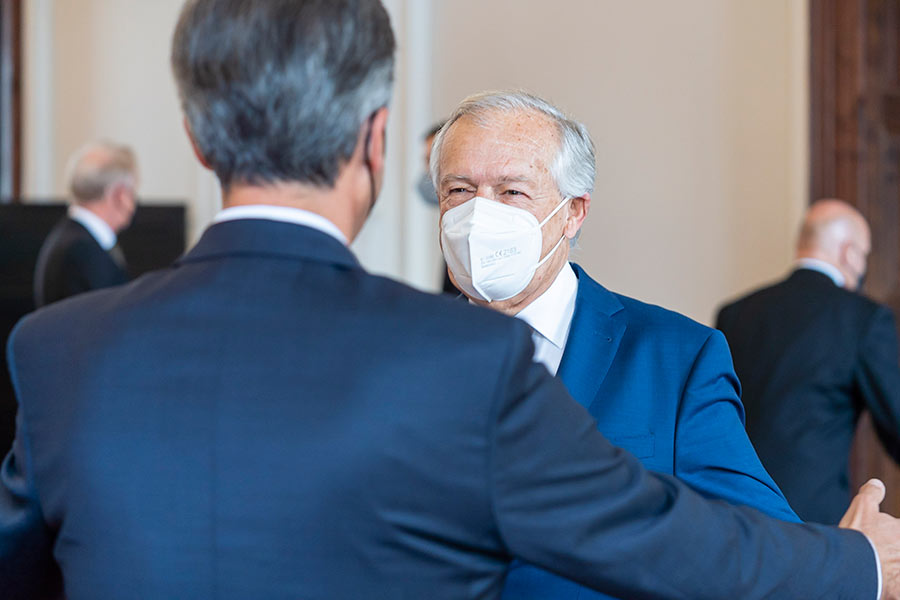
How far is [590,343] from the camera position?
5.89 ft

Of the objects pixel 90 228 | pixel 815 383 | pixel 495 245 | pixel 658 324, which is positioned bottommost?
pixel 815 383

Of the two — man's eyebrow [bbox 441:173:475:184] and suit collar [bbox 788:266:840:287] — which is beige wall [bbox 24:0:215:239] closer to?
suit collar [bbox 788:266:840:287]

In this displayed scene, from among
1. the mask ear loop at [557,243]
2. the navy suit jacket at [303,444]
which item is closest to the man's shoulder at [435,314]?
the navy suit jacket at [303,444]

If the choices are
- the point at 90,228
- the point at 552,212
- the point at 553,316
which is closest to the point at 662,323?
the point at 553,316

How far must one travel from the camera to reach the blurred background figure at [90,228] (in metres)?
4.71

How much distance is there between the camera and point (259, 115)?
1051mm

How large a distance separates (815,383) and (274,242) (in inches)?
107

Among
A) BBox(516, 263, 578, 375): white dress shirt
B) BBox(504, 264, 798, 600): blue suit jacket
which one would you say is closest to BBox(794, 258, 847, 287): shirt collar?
BBox(516, 263, 578, 375): white dress shirt

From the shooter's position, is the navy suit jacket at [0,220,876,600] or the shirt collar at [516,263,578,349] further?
the shirt collar at [516,263,578,349]

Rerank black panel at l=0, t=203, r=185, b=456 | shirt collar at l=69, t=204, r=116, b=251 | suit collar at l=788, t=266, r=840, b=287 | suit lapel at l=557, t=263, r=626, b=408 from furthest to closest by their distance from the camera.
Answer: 1. black panel at l=0, t=203, r=185, b=456
2. shirt collar at l=69, t=204, r=116, b=251
3. suit collar at l=788, t=266, r=840, b=287
4. suit lapel at l=557, t=263, r=626, b=408

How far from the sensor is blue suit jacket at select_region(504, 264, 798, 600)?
1575 mm

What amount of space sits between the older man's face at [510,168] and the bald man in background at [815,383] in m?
1.66

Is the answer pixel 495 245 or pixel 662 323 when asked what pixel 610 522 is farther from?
pixel 495 245

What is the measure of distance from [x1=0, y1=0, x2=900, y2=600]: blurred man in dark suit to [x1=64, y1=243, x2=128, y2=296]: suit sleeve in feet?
12.3
